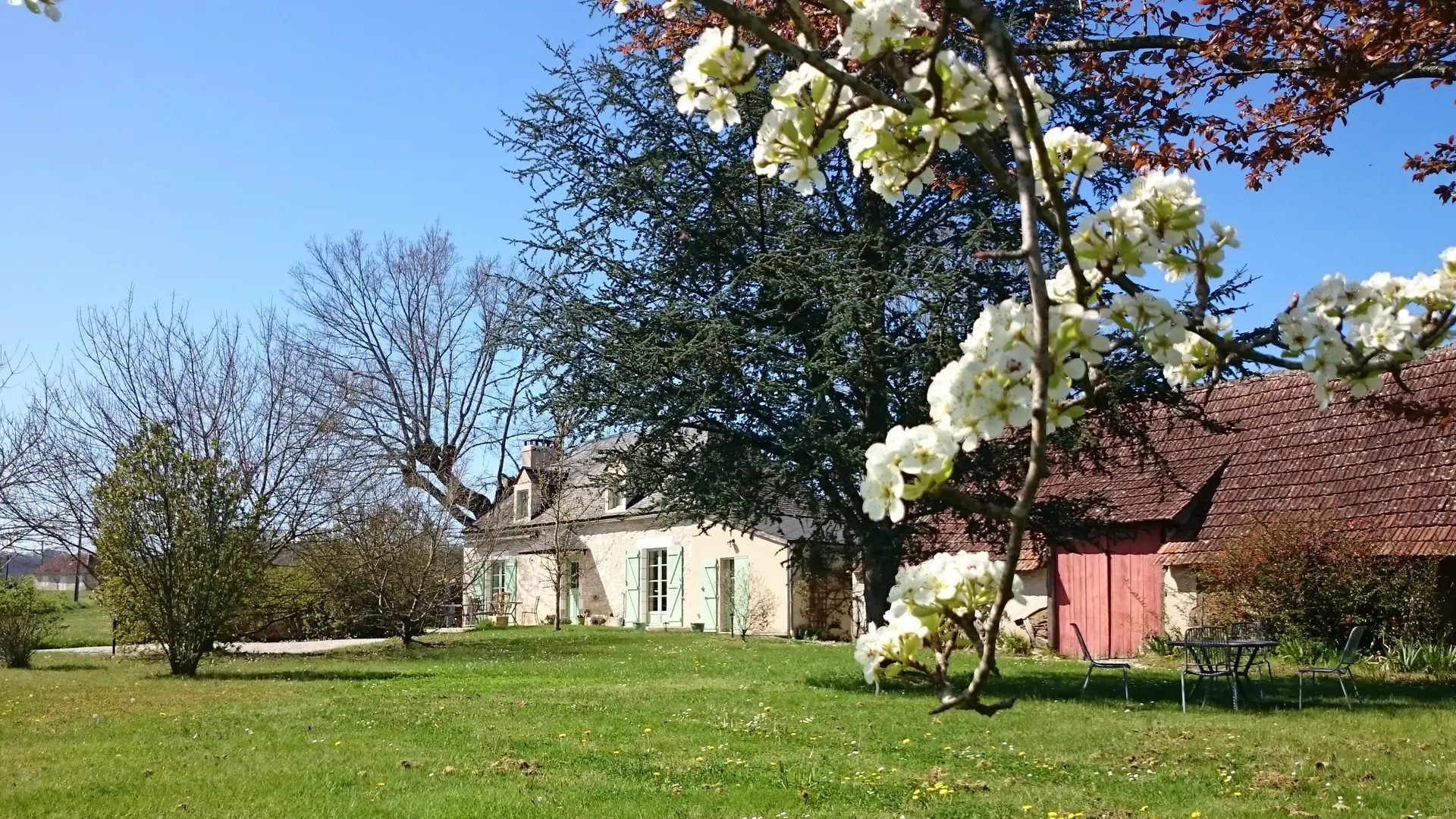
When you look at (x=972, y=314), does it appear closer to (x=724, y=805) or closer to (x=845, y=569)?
(x=845, y=569)

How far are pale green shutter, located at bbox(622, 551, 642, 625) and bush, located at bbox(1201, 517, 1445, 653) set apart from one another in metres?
16.1

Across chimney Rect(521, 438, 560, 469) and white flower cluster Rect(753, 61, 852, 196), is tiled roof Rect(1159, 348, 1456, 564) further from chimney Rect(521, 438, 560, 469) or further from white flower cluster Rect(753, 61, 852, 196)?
chimney Rect(521, 438, 560, 469)

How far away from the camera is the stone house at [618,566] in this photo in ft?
78.9

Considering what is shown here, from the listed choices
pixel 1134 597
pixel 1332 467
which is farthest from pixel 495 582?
pixel 1332 467

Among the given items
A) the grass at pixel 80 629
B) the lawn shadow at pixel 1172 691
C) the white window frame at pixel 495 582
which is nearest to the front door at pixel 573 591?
the white window frame at pixel 495 582

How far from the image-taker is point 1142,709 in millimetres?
10570

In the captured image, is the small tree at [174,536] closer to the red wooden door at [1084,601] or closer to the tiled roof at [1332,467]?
Answer: the red wooden door at [1084,601]

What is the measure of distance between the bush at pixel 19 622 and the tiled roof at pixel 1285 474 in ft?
43.1

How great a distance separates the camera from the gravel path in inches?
765

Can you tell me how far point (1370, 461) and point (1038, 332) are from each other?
16.1 m

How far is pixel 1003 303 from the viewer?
1.72 m

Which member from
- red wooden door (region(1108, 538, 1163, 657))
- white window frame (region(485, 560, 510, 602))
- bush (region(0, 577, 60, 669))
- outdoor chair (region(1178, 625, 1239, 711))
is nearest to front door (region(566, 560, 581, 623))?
white window frame (region(485, 560, 510, 602))

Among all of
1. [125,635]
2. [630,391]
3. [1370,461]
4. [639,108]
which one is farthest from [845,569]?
[125,635]

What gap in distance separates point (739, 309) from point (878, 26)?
11.0 metres
